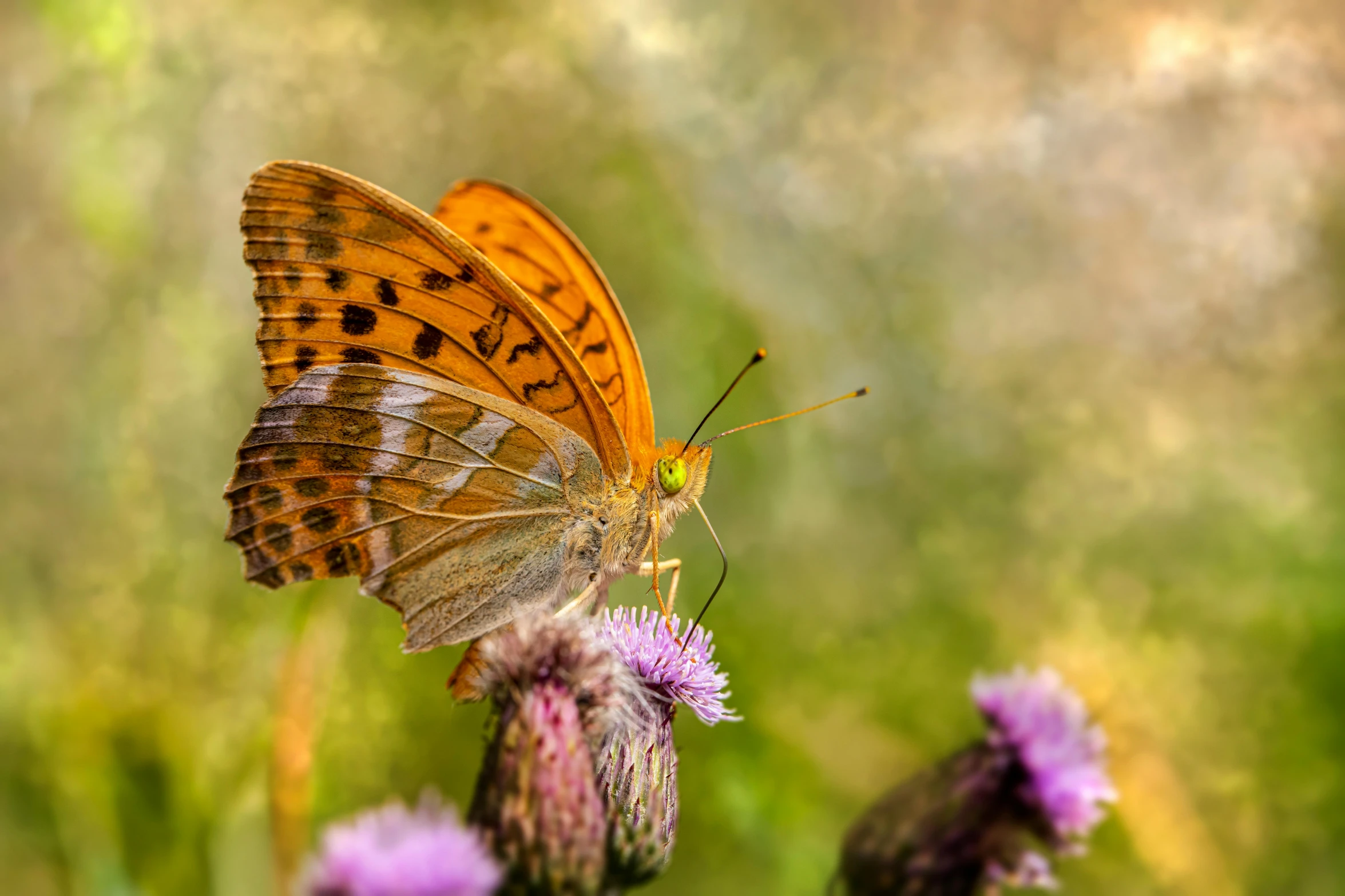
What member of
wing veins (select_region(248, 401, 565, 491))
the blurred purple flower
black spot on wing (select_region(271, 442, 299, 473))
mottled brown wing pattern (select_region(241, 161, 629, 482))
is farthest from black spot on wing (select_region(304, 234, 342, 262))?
the blurred purple flower

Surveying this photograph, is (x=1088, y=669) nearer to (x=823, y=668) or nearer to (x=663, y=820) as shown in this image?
(x=823, y=668)

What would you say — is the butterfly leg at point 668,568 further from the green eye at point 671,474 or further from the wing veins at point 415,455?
the wing veins at point 415,455

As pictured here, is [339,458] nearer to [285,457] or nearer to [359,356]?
[285,457]

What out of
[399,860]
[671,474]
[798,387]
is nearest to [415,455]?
[671,474]

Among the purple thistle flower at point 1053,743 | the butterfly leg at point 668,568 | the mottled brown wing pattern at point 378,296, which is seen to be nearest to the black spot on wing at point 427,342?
the mottled brown wing pattern at point 378,296

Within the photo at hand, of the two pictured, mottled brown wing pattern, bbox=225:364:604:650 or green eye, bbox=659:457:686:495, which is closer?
mottled brown wing pattern, bbox=225:364:604:650

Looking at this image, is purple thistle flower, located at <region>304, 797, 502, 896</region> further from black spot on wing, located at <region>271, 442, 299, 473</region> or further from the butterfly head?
the butterfly head
